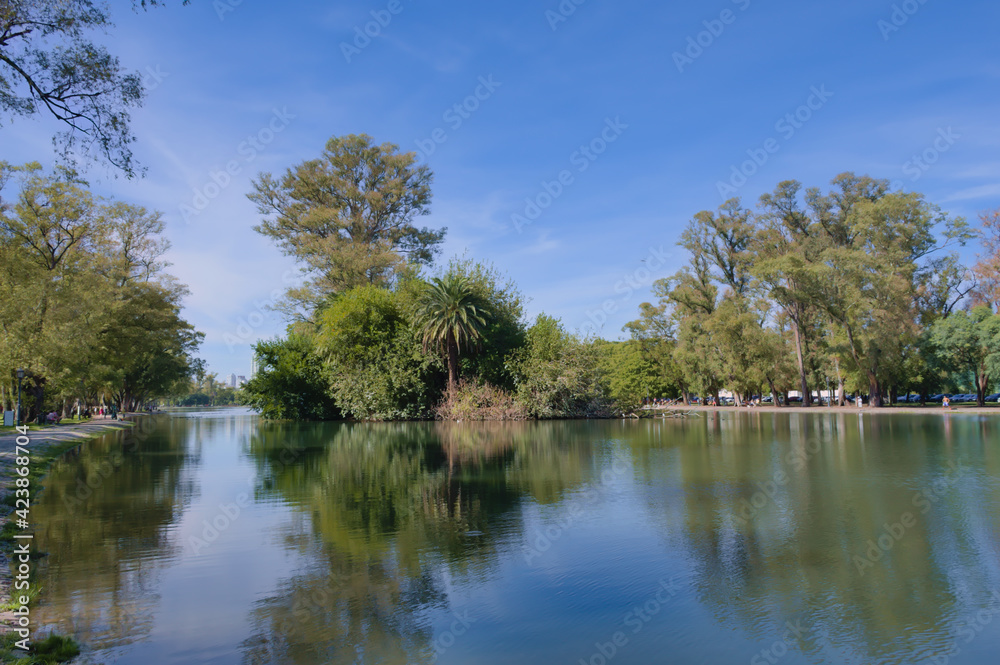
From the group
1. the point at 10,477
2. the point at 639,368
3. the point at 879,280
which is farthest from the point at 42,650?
the point at 639,368

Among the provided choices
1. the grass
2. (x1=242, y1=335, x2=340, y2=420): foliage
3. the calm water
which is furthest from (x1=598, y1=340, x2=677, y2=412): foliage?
the grass

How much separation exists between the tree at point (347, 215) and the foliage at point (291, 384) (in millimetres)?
2822

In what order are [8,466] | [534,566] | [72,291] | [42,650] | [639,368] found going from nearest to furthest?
[42,650] < [534,566] < [8,466] < [72,291] < [639,368]

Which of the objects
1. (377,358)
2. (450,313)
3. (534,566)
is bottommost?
(534,566)

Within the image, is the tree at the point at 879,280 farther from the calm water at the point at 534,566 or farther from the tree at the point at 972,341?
the calm water at the point at 534,566

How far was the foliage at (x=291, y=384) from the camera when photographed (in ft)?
134

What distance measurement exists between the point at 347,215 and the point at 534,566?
39.8 meters

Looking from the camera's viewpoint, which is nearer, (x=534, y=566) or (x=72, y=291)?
(x=534, y=566)

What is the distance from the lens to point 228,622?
5035 mm

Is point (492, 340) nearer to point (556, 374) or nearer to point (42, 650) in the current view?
point (556, 374)

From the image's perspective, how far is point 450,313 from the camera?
35125 millimetres

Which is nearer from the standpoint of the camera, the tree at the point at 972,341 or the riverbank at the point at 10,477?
the riverbank at the point at 10,477

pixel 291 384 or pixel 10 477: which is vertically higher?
pixel 291 384

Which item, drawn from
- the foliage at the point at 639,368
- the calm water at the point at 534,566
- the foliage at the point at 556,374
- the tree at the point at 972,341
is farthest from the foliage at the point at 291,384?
the tree at the point at 972,341
